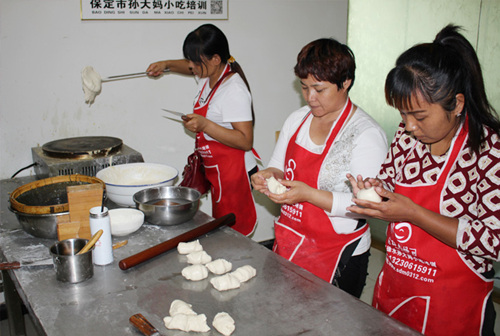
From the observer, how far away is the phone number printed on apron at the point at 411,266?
1560mm

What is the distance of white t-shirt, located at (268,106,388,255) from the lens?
71.9 inches

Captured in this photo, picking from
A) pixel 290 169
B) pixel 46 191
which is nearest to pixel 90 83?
pixel 46 191

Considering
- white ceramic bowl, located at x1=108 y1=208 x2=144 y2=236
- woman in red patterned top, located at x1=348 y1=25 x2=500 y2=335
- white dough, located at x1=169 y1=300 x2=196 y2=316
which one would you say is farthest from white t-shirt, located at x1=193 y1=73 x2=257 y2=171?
white dough, located at x1=169 y1=300 x2=196 y2=316

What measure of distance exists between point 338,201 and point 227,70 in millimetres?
1334

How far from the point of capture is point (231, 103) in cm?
264

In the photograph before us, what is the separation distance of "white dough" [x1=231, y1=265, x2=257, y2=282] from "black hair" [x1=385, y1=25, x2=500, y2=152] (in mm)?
823

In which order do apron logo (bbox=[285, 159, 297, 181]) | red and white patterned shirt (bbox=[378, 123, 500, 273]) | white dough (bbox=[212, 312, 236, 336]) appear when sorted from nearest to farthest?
white dough (bbox=[212, 312, 236, 336]) → red and white patterned shirt (bbox=[378, 123, 500, 273]) → apron logo (bbox=[285, 159, 297, 181])

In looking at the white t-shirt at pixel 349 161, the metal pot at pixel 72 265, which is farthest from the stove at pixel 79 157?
the white t-shirt at pixel 349 161

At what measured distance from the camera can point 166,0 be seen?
312 centimetres

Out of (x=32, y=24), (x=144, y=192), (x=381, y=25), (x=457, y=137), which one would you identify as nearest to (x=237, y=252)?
(x=144, y=192)

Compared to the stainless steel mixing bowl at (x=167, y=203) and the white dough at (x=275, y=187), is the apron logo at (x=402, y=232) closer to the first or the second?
the white dough at (x=275, y=187)

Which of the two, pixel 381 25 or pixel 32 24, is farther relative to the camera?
pixel 381 25

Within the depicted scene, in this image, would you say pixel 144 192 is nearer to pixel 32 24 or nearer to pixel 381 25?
pixel 32 24

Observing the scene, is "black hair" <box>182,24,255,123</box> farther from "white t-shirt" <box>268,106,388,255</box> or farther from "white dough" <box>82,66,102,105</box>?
"white t-shirt" <box>268,106,388,255</box>
